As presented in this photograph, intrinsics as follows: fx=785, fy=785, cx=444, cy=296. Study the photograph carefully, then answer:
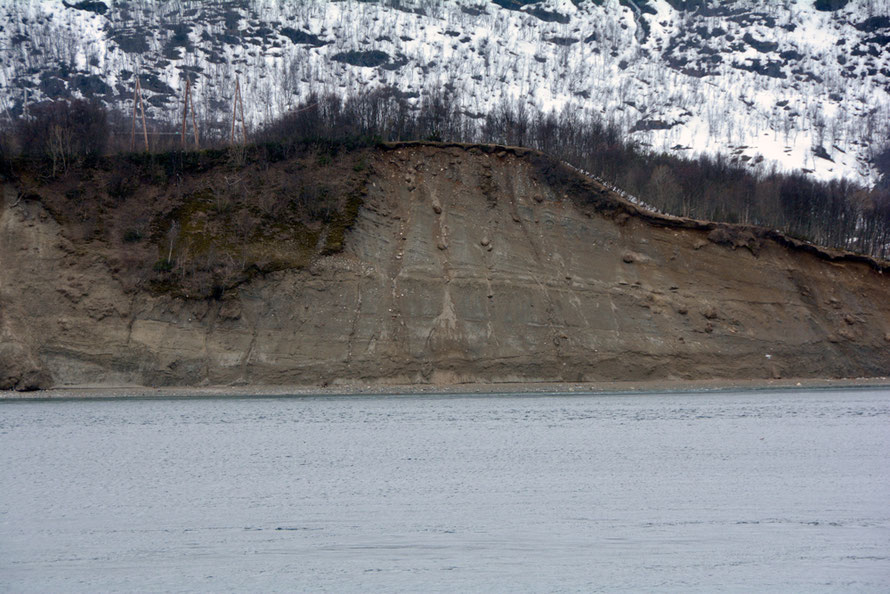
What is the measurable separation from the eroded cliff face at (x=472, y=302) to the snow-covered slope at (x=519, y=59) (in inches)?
2083

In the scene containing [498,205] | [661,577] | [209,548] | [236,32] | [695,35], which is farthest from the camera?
[695,35]

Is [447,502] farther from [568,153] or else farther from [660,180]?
[660,180]

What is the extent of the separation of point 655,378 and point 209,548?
28.6 metres

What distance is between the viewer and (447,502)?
16.3 m

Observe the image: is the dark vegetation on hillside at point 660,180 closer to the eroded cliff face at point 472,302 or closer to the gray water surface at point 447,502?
the eroded cliff face at point 472,302

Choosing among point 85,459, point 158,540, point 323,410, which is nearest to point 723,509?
point 158,540

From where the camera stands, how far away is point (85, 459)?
22078 mm

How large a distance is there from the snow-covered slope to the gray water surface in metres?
70.7

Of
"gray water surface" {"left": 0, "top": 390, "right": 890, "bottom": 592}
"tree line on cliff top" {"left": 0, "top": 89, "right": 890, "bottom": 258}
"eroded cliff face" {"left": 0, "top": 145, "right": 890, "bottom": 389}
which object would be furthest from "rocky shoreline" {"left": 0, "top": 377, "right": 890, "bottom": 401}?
"tree line on cliff top" {"left": 0, "top": 89, "right": 890, "bottom": 258}

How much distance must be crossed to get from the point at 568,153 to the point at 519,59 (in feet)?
278

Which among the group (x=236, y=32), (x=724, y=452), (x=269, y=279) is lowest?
(x=724, y=452)

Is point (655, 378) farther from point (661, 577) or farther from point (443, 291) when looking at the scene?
point (661, 577)

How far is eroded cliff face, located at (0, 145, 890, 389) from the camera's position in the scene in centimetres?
3659

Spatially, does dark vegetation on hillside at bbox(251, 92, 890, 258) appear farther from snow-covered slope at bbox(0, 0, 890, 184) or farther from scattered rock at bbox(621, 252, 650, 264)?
snow-covered slope at bbox(0, 0, 890, 184)
